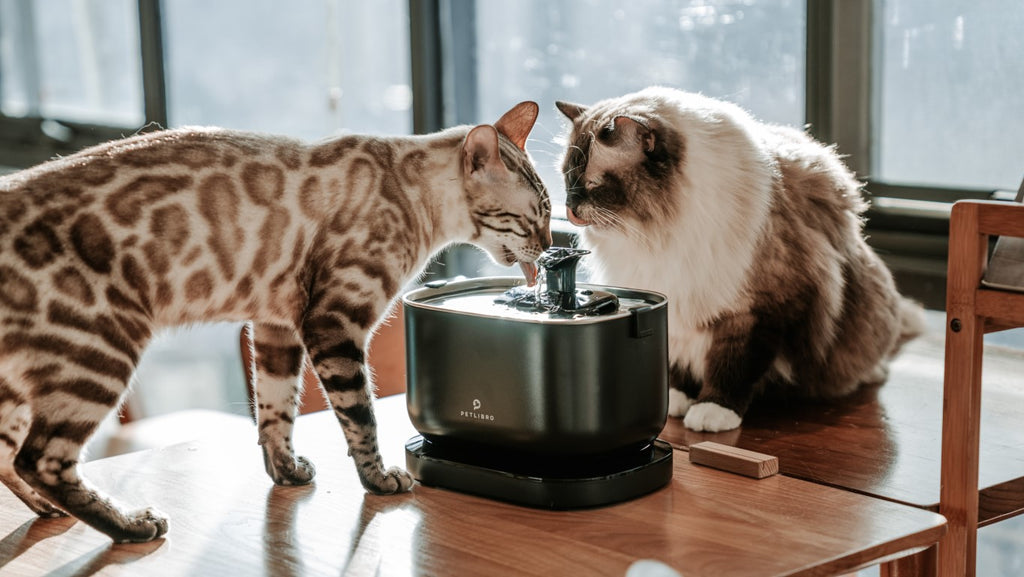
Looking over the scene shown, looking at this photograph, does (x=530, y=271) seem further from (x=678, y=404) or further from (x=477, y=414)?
(x=678, y=404)

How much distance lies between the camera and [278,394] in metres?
1.41

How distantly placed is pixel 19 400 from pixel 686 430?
98 cm

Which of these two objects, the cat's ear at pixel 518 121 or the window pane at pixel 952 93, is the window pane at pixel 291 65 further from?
the cat's ear at pixel 518 121

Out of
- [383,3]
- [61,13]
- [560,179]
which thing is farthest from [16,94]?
[560,179]

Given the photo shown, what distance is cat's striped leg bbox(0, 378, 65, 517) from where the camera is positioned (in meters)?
1.23

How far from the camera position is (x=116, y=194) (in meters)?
1.24

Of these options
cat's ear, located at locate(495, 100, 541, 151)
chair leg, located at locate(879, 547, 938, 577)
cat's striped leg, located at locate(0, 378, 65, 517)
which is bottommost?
chair leg, located at locate(879, 547, 938, 577)

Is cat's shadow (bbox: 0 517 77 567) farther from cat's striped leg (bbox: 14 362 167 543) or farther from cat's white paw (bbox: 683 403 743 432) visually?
cat's white paw (bbox: 683 403 743 432)

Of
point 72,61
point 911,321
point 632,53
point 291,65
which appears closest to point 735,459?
point 911,321

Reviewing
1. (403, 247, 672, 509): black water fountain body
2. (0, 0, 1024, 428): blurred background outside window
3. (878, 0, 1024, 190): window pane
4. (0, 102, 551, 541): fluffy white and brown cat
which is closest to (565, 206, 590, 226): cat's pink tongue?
(0, 0, 1024, 428): blurred background outside window

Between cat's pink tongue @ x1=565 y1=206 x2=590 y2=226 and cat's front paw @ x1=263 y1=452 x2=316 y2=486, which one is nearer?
cat's front paw @ x1=263 y1=452 x2=316 y2=486

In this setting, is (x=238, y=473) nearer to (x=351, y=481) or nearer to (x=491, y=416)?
(x=351, y=481)

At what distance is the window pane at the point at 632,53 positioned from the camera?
245cm

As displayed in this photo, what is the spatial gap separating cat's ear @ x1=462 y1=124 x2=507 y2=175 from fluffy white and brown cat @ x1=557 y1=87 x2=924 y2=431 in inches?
14.9
